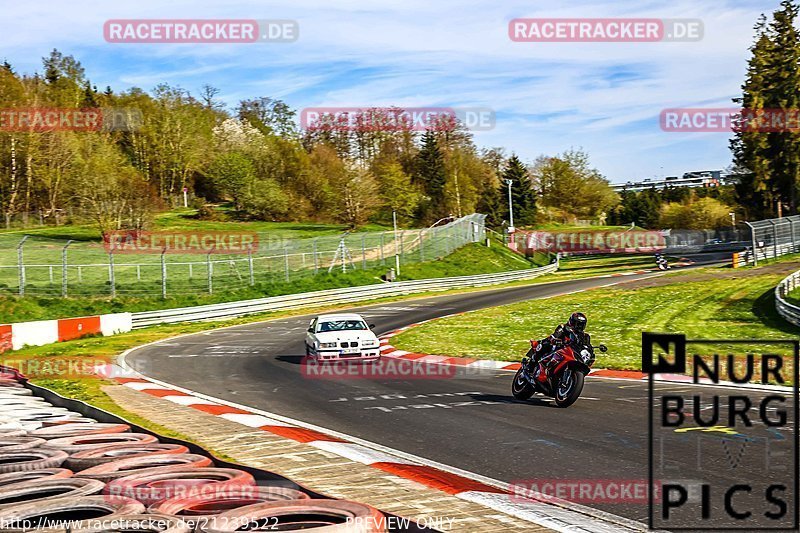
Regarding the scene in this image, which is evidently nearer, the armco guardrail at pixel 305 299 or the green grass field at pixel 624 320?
the green grass field at pixel 624 320

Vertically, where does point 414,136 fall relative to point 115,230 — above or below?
above

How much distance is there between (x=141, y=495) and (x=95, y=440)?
117 inches

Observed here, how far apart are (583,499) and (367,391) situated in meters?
8.54

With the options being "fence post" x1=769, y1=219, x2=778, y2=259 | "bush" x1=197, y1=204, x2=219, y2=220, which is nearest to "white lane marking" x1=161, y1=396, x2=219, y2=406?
"fence post" x1=769, y1=219, x2=778, y2=259

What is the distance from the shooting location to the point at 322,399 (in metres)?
14.4

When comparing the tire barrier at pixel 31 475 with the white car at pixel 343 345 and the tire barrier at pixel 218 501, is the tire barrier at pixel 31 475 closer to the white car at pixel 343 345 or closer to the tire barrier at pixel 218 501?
the tire barrier at pixel 218 501

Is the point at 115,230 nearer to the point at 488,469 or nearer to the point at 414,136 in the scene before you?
Result: the point at 414,136

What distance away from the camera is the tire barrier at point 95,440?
8148 millimetres

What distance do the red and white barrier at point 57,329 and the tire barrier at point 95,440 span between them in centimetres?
1982

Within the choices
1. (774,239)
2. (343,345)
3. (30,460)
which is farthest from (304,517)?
(774,239)

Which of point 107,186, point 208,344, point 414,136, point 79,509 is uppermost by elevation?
point 414,136

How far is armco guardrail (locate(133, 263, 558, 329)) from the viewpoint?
34969mm

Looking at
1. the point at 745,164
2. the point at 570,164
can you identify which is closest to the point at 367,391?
the point at 745,164

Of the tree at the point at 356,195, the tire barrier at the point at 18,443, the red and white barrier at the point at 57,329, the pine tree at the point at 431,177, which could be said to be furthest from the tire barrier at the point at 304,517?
the pine tree at the point at 431,177
